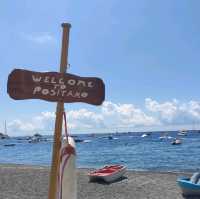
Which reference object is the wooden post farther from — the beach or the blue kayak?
the blue kayak

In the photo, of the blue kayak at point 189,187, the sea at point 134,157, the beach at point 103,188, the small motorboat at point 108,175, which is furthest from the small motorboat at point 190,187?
the sea at point 134,157

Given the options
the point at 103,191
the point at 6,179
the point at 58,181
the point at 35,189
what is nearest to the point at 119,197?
the point at 103,191

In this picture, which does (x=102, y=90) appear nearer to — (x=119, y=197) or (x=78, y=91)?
(x=78, y=91)

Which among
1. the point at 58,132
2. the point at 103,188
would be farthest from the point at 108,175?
the point at 58,132

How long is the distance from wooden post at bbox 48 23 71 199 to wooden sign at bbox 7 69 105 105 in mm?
173

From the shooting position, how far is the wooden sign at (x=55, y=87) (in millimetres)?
4836

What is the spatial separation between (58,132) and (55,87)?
0.63 metres

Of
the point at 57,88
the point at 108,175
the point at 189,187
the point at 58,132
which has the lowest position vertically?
the point at 108,175

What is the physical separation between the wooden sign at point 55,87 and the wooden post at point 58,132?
6.8 inches

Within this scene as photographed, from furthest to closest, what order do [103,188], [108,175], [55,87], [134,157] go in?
[134,157]
[108,175]
[103,188]
[55,87]

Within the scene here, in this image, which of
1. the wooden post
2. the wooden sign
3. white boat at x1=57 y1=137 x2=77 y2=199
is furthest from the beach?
the wooden sign

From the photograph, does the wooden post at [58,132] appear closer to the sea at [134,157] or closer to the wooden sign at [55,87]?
the wooden sign at [55,87]

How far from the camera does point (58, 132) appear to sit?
5.27 metres

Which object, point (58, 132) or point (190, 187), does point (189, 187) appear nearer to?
point (190, 187)
